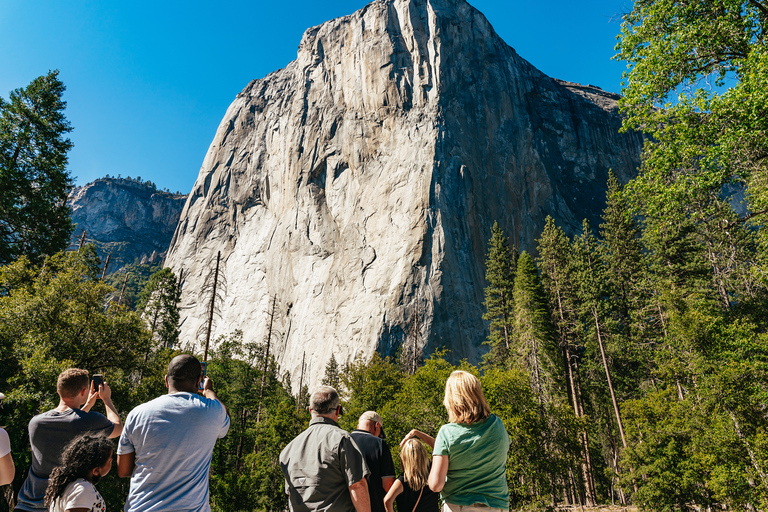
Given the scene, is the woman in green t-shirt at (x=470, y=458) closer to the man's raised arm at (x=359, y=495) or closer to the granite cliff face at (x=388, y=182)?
the man's raised arm at (x=359, y=495)

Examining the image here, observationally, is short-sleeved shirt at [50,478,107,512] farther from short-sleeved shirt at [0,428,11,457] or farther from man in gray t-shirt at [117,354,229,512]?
short-sleeved shirt at [0,428,11,457]

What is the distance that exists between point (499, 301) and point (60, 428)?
126 ft

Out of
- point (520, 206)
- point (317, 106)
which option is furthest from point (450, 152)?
point (317, 106)

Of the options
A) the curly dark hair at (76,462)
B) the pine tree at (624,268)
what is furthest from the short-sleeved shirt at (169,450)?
the pine tree at (624,268)

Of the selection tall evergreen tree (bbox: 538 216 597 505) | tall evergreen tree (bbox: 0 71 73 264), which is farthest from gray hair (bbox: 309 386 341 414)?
tall evergreen tree (bbox: 538 216 597 505)

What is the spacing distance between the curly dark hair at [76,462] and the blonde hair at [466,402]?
276 cm

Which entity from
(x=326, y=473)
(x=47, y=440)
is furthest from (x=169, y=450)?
(x=47, y=440)

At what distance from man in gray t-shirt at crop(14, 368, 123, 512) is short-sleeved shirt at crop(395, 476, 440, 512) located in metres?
2.81

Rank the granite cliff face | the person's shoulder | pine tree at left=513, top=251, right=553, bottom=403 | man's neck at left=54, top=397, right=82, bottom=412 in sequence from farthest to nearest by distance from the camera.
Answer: the granite cliff face
pine tree at left=513, top=251, right=553, bottom=403
man's neck at left=54, top=397, right=82, bottom=412
the person's shoulder

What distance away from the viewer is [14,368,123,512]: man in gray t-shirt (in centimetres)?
372

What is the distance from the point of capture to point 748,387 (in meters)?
18.2

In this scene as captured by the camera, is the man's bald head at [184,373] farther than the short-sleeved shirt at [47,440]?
No

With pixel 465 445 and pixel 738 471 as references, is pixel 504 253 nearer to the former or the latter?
pixel 738 471

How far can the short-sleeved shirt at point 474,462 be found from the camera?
3.44 metres
